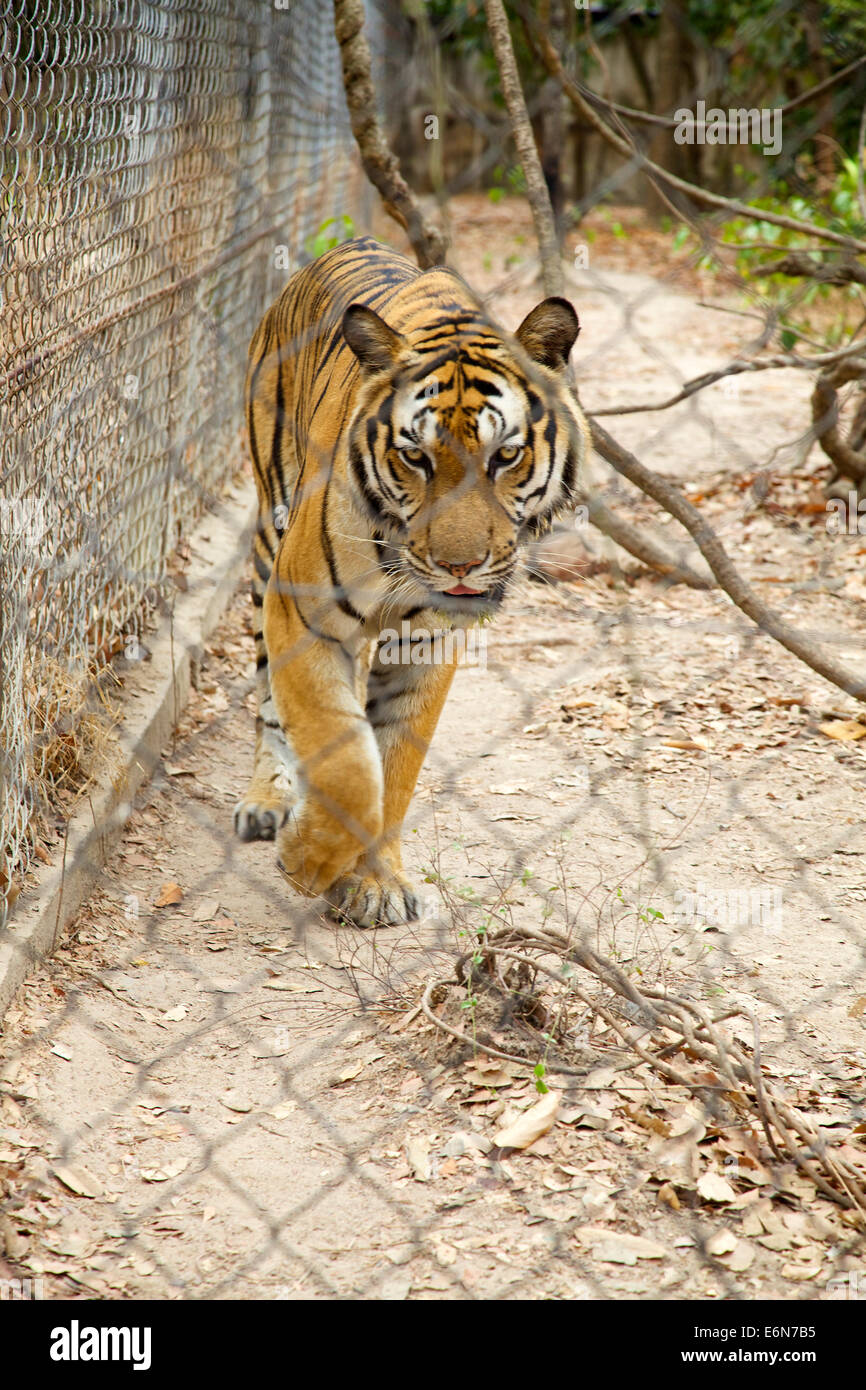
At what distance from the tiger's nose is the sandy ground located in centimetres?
48

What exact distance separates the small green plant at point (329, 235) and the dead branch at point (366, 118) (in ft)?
6.73

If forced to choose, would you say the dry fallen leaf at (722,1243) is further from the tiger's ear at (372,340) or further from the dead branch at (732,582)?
the tiger's ear at (372,340)

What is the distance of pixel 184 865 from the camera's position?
2.25 metres

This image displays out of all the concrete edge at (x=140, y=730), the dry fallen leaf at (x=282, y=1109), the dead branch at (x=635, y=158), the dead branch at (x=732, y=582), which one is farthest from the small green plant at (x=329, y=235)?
the dry fallen leaf at (x=282, y=1109)

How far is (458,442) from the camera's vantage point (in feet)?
6.00

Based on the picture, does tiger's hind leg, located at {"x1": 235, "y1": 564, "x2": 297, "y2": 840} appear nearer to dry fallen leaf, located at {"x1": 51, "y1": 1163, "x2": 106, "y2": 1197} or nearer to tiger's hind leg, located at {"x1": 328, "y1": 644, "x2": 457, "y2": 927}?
tiger's hind leg, located at {"x1": 328, "y1": 644, "x2": 457, "y2": 927}

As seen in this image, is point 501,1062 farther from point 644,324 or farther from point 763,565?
point 644,324

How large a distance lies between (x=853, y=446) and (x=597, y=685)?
4.79ft

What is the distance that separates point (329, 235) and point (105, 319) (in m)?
3.57

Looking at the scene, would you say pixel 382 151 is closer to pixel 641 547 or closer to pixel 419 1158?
pixel 641 547

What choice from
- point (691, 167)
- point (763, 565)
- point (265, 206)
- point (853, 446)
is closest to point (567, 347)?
point (763, 565)

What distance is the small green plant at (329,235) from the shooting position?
509 centimetres

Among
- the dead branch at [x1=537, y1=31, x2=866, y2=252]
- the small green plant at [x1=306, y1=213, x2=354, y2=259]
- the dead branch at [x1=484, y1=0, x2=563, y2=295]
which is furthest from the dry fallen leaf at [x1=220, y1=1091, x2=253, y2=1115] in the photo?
the small green plant at [x1=306, y1=213, x2=354, y2=259]

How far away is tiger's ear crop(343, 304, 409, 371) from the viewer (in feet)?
6.20
